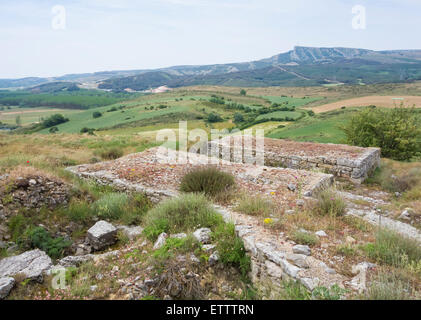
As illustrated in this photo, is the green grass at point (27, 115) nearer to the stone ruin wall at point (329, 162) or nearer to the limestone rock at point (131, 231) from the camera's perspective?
the stone ruin wall at point (329, 162)

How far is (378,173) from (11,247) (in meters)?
12.2

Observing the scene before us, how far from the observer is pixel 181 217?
5.02 m

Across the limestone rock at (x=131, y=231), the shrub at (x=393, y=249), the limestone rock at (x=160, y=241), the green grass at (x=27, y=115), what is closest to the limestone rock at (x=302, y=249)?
the shrub at (x=393, y=249)

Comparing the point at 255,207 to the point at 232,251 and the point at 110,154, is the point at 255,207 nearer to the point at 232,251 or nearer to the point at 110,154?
the point at 232,251

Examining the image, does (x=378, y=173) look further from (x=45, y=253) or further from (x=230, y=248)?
(x=45, y=253)

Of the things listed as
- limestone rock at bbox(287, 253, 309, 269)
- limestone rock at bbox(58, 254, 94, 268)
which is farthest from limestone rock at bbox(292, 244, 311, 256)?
limestone rock at bbox(58, 254, 94, 268)

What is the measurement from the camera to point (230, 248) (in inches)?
161

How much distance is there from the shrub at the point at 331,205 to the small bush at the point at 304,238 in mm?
1169

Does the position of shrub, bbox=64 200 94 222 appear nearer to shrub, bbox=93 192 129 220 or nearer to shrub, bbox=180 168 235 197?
shrub, bbox=93 192 129 220

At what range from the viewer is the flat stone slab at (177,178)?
22.1 ft

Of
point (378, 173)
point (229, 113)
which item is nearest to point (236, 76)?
point (229, 113)

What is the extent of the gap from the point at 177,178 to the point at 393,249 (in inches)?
216

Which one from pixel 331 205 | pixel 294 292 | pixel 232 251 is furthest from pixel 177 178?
pixel 294 292

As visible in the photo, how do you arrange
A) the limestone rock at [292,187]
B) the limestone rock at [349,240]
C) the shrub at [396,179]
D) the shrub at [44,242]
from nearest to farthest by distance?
the limestone rock at [349,240]
the shrub at [44,242]
the limestone rock at [292,187]
the shrub at [396,179]
